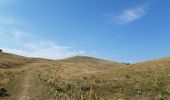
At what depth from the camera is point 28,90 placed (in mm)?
45219

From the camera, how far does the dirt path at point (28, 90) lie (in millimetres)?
41375

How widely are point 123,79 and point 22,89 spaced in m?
17.1

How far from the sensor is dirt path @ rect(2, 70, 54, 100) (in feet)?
136

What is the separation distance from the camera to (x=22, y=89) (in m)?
45.9

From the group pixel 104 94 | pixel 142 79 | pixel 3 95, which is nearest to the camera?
pixel 3 95

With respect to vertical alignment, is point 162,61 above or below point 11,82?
above

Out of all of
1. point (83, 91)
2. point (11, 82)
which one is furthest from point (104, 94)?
point (11, 82)

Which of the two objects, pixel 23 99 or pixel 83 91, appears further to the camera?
pixel 83 91

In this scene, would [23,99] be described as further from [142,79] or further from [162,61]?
[162,61]

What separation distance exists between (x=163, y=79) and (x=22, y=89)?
21854 millimetres

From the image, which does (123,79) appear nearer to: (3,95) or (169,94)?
(169,94)

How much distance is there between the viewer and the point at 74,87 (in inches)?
1957

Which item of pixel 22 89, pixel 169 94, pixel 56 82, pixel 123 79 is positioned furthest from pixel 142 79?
pixel 22 89

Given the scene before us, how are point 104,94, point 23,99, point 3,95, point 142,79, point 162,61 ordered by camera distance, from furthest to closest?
point 162,61 → point 142,79 → point 104,94 → point 3,95 → point 23,99
